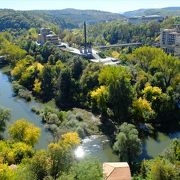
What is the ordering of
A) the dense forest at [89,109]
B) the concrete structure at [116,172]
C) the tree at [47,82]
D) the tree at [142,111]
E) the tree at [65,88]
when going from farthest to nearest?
the tree at [47,82] < the tree at [65,88] < the tree at [142,111] < the concrete structure at [116,172] < the dense forest at [89,109]

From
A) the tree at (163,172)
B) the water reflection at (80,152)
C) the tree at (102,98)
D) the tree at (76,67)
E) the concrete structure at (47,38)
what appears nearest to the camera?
the tree at (163,172)

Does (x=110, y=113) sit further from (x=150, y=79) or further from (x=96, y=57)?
(x=96, y=57)

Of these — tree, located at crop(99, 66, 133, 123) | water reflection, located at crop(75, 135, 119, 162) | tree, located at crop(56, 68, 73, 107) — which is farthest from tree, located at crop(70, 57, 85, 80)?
water reflection, located at crop(75, 135, 119, 162)

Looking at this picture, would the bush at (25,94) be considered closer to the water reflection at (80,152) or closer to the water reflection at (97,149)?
the water reflection at (97,149)

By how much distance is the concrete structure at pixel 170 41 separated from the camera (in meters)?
99.2

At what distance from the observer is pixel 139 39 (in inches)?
4616

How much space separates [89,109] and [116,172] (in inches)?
1042

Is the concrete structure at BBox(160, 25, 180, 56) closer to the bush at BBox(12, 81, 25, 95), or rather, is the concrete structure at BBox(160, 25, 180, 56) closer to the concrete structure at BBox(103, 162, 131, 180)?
the bush at BBox(12, 81, 25, 95)

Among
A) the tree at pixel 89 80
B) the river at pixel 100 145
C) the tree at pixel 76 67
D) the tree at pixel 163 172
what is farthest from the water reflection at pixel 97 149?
the tree at pixel 76 67

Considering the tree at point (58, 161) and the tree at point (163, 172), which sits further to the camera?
the tree at point (163, 172)

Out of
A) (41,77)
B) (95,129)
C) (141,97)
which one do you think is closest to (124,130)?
(95,129)

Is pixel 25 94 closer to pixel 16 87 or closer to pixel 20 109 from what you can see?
pixel 16 87

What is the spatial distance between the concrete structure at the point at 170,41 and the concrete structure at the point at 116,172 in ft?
231

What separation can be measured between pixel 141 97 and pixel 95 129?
407 inches
